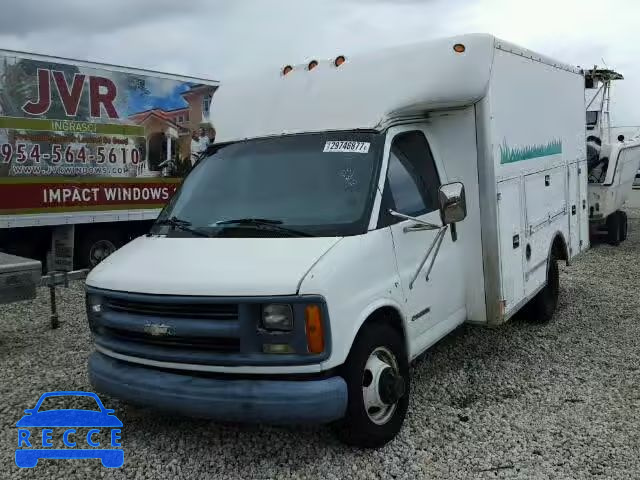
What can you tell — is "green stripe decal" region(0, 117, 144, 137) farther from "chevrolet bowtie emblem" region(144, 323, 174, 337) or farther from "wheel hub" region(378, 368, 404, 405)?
"wheel hub" region(378, 368, 404, 405)

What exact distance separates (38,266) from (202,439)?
9.42 ft

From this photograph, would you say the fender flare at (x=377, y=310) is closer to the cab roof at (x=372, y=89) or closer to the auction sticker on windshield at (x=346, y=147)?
the auction sticker on windshield at (x=346, y=147)

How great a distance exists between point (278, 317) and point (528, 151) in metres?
3.50

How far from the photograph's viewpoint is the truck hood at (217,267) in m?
3.50

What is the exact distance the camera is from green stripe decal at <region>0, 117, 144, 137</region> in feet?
29.9

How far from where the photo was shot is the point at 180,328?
3635mm

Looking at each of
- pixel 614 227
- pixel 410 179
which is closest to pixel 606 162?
pixel 614 227

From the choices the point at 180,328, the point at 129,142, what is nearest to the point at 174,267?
the point at 180,328

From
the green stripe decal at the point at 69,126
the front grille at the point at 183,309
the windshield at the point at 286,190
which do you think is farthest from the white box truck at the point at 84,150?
the front grille at the point at 183,309

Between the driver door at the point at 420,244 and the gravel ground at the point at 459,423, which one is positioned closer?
the gravel ground at the point at 459,423

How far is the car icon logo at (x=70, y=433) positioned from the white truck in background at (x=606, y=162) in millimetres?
10656

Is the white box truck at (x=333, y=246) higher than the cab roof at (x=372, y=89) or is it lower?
lower

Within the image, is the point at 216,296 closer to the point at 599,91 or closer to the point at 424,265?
the point at 424,265

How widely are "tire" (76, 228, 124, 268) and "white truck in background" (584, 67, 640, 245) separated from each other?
903cm
